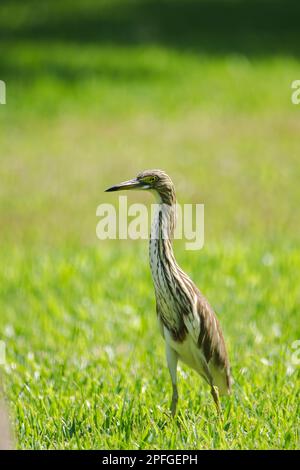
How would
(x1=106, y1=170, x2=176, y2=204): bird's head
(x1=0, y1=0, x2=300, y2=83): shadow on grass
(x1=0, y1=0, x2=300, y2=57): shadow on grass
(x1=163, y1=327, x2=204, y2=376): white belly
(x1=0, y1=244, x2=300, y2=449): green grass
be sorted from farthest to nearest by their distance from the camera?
(x1=0, y1=0, x2=300, y2=57): shadow on grass
(x1=0, y1=0, x2=300, y2=83): shadow on grass
(x1=0, y1=244, x2=300, y2=449): green grass
(x1=163, y1=327, x2=204, y2=376): white belly
(x1=106, y1=170, x2=176, y2=204): bird's head

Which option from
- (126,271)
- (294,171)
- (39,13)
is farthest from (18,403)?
(39,13)

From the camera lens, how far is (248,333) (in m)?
8.23

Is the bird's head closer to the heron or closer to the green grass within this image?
the heron

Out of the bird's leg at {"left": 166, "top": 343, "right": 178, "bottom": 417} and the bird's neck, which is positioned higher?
the bird's neck

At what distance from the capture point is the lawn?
5.73 meters

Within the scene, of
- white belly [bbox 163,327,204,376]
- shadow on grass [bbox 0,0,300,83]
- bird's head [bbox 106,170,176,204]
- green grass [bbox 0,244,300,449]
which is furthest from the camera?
shadow on grass [bbox 0,0,300,83]

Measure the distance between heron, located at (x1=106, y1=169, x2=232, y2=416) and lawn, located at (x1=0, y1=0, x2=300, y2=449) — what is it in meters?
→ 0.34

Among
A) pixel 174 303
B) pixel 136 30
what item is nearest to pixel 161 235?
pixel 174 303

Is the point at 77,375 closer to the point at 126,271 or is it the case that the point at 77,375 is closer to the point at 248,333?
the point at 248,333

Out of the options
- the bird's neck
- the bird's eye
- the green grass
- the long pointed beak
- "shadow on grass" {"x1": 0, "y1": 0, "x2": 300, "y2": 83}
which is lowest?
the green grass

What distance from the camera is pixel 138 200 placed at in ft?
43.7

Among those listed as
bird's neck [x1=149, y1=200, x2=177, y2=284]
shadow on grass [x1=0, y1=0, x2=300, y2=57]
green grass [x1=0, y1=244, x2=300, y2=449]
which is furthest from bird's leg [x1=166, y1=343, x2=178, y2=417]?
shadow on grass [x1=0, y1=0, x2=300, y2=57]

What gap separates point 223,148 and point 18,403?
11037 millimetres

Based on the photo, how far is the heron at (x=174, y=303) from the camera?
473 cm
